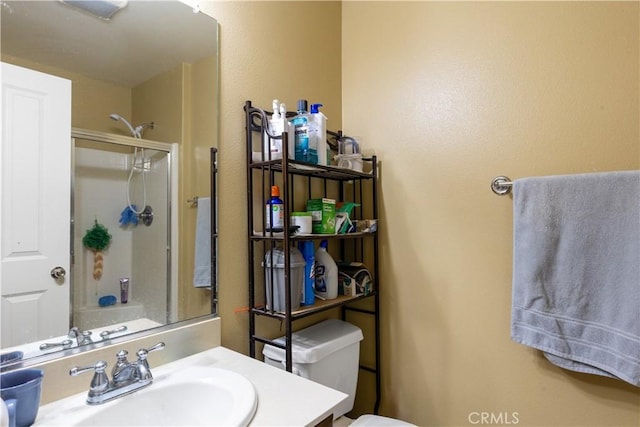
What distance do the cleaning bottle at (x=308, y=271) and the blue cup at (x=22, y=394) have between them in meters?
0.73

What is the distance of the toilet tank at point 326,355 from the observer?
1157mm

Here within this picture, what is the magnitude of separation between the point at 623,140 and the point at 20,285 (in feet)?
5.49

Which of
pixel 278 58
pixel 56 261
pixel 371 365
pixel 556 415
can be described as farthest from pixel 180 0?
pixel 556 415

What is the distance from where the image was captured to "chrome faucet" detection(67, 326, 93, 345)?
0.80 m

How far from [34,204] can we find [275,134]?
0.67 metres

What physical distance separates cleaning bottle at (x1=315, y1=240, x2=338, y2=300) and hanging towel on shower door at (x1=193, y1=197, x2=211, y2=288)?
16.6 inches

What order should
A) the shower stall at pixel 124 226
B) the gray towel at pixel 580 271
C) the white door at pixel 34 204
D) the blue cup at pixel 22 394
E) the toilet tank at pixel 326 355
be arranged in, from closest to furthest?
Result: the blue cup at pixel 22 394 < the white door at pixel 34 204 < the shower stall at pixel 124 226 < the gray towel at pixel 580 271 < the toilet tank at pixel 326 355

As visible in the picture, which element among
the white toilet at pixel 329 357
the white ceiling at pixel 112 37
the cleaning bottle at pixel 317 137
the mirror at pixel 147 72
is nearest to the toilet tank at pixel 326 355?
the white toilet at pixel 329 357

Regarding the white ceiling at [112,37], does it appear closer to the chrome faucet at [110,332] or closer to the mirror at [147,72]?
the mirror at [147,72]

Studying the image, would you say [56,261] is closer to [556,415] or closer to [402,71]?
[402,71]

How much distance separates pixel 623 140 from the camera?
40.1 inches

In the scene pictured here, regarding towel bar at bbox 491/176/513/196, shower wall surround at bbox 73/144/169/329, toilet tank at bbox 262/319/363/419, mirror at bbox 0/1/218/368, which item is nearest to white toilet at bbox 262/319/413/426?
toilet tank at bbox 262/319/363/419

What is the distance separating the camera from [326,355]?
120 cm

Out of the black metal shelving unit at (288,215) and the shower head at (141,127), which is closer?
the shower head at (141,127)
